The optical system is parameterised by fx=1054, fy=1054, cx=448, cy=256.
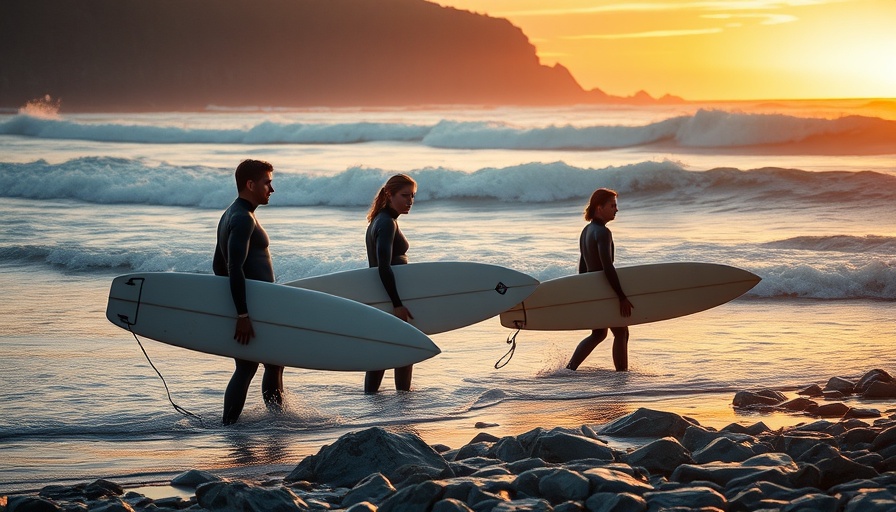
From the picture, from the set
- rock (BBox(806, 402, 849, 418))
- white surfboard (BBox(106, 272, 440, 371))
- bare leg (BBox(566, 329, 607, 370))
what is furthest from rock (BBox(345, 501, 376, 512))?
bare leg (BBox(566, 329, 607, 370))

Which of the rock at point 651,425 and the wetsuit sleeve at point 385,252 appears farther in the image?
the wetsuit sleeve at point 385,252

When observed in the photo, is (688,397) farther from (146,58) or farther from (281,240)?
(146,58)

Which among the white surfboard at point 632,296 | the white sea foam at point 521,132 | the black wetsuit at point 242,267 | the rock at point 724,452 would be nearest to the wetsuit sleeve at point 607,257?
the white surfboard at point 632,296

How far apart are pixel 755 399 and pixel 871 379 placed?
93 centimetres

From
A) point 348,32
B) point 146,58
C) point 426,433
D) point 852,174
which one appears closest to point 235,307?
point 426,433

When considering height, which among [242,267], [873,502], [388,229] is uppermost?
[388,229]

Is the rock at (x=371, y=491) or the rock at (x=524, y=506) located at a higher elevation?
the rock at (x=524, y=506)

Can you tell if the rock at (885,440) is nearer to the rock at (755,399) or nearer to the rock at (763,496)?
the rock at (763,496)

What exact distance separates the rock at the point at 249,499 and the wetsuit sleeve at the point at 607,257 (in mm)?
3930

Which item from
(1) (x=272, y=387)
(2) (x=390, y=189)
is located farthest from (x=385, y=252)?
(1) (x=272, y=387)

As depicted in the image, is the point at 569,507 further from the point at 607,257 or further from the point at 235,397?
the point at 607,257

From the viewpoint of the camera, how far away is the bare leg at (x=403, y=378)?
719 centimetres

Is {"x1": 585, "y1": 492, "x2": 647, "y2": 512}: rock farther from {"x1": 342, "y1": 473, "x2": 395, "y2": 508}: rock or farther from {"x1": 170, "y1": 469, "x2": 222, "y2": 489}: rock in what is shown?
{"x1": 170, "y1": 469, "x2": 222, "y2": 489}: rock

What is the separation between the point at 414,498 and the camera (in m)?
4.27
